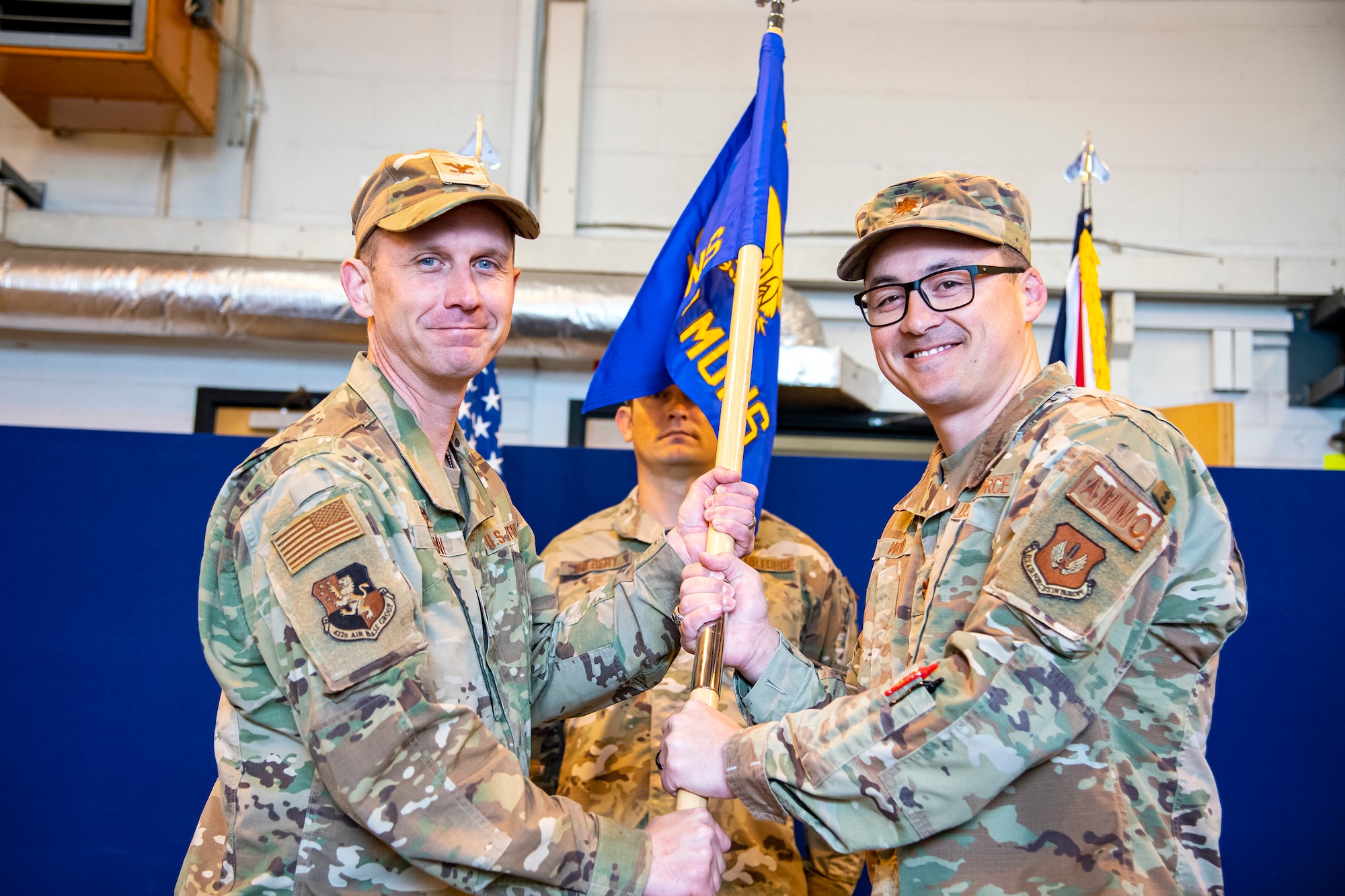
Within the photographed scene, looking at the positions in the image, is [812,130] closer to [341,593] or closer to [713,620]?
[713,620]

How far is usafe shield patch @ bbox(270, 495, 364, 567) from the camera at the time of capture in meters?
1.38

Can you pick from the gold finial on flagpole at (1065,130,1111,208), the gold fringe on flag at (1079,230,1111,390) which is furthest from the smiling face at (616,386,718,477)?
the gold finial on flagpole at (1065,130,1111,208)

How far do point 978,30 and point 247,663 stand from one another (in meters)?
4.73

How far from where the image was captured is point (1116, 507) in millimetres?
1363

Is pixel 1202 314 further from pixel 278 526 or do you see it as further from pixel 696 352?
pixel 278 526

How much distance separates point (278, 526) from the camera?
4.62ft

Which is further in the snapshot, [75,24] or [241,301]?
[241,301]

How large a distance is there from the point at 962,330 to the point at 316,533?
3.40 feet

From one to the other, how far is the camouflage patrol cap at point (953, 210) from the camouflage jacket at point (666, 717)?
3.55 ft

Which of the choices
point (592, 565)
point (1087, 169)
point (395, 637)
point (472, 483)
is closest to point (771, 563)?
point (592, 565)

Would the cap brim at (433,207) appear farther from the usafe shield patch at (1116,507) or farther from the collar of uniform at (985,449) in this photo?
the usafe shield patch at (1116,507)

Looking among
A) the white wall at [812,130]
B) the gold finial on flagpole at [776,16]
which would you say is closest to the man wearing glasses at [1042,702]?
the gold finial on flagpole at [776,16]

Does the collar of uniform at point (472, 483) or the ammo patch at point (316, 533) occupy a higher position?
the collar of uniform at point (472, 483)

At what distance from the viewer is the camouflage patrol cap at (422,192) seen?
5.44ft
